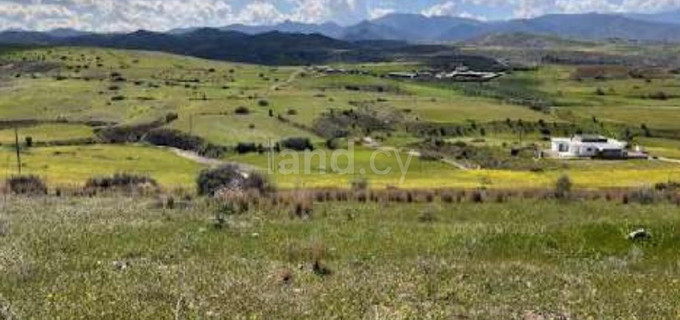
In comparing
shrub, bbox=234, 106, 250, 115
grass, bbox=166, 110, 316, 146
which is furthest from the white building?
shrub, bbox=234, 106, 250, 115

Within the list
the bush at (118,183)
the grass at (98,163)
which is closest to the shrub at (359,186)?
the bush at (118,183)

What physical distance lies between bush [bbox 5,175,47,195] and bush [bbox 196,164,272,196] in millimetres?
8830

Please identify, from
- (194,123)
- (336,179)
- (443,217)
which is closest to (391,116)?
(194,123)

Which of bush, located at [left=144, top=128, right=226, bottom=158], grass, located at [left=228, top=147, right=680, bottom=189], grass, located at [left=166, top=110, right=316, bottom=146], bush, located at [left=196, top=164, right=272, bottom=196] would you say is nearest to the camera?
bush, located at [left=196, top=164, right=272, bottom=196]

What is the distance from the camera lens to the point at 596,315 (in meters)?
16.3

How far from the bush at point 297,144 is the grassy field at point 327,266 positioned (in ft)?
276

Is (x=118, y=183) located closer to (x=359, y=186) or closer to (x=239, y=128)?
(x=359, y=186)

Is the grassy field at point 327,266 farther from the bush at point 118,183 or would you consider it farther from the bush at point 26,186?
the bush at point 118,183

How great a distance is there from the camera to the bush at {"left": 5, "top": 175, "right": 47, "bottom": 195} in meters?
49.4

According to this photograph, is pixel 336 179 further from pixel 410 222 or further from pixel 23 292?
pixel 23 292

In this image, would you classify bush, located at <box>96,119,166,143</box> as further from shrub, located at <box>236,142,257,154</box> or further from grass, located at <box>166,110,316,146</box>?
shrub, located at <box>236,142,257,154</box>

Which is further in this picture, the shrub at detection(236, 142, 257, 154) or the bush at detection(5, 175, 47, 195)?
the shrub at detection(236, 142, 257, 154)

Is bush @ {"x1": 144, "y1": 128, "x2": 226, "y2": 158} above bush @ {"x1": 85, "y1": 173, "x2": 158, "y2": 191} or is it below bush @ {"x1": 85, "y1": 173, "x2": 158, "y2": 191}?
below

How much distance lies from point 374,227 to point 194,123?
112 meters
